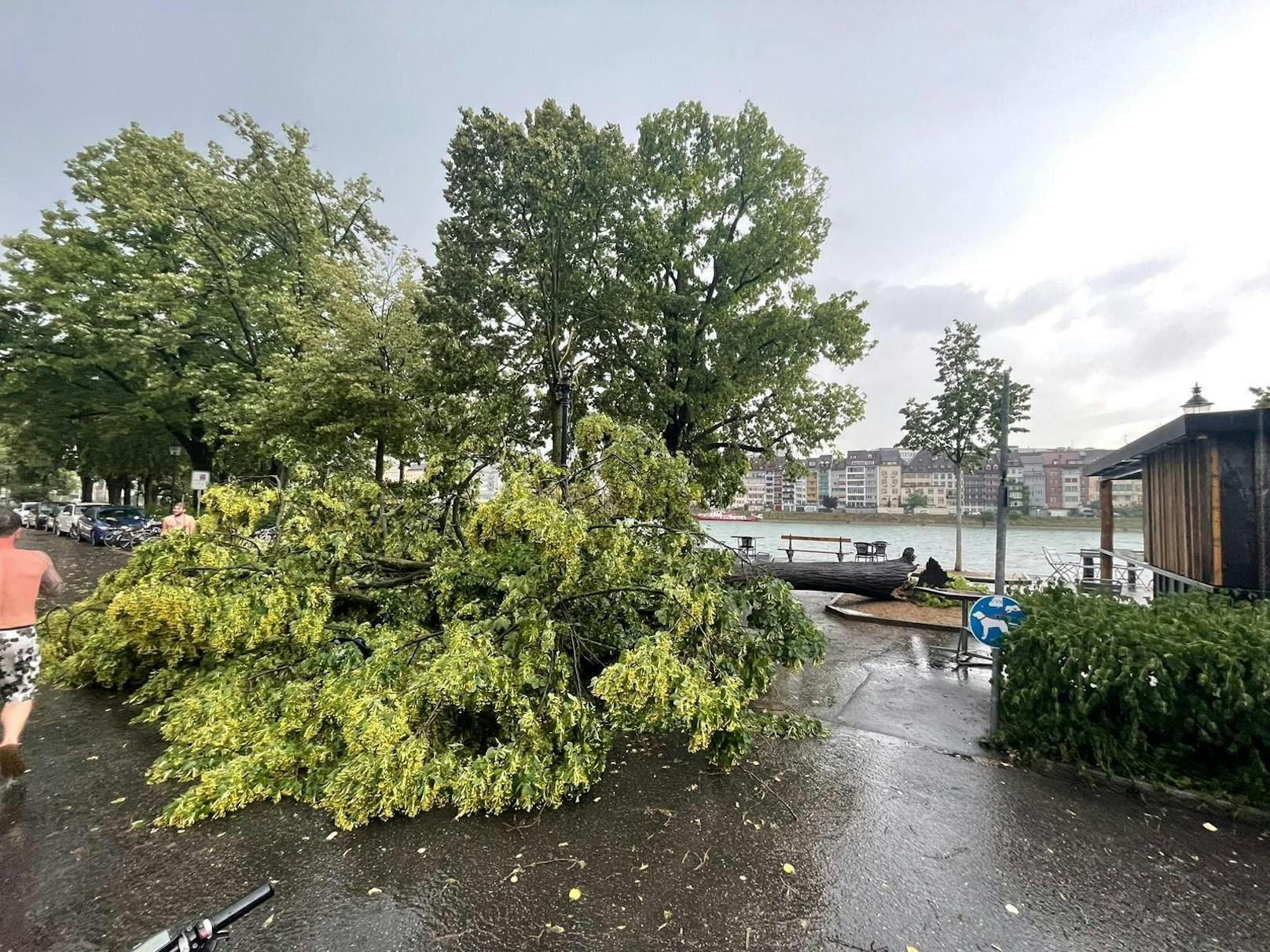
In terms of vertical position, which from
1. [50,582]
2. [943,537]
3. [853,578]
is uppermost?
[50,582]

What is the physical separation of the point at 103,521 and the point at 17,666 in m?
20.8

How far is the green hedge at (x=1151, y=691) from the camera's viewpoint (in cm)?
345

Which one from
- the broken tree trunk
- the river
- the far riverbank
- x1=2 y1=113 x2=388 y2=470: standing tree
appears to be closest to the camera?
the broken tree trunk

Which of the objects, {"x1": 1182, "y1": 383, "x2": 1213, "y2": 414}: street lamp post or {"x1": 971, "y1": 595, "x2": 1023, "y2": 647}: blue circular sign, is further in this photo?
{"x1": 1182, "y1": 383, "x2": 1213, "y2": 414}: street lamp post

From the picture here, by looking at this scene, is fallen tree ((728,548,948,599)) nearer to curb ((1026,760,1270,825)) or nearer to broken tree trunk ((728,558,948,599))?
broken tree trunk ((728,558,948,599))

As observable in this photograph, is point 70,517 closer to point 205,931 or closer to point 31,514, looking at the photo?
point 31,514

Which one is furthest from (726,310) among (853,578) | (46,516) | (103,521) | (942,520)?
(942,520)

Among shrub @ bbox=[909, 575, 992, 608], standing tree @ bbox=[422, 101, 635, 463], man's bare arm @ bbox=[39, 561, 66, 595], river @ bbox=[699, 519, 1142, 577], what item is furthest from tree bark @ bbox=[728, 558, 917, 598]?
man's bare arm @ bbox=[39, 561, 66, 595]

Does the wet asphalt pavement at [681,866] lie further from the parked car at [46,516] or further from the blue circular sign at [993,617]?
the parked car at [46,516]

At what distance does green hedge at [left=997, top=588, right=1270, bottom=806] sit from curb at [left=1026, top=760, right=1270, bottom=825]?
0.06 meters

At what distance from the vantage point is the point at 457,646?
3561mm

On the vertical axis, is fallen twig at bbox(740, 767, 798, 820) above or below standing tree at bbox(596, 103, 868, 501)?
below

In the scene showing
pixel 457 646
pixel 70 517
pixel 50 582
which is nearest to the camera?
pixel 457 646

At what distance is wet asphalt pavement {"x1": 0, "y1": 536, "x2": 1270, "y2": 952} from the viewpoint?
8.16ft
